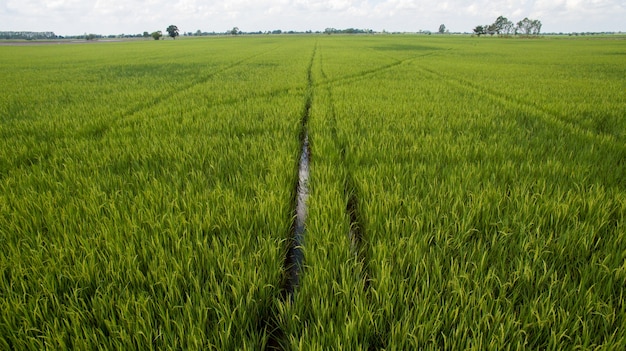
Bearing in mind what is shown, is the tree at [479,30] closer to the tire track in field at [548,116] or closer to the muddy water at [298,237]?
the tire track in field at [548,116]

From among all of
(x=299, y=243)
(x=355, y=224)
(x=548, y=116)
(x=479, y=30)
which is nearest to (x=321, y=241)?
(x=299, y=243)

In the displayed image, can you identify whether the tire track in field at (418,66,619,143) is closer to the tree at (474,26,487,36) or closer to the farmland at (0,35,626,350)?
the farmland at (0,35,626,350)

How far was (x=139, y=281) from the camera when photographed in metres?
1.31

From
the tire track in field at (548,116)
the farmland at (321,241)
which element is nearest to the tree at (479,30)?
the tire track in field at (548,116)

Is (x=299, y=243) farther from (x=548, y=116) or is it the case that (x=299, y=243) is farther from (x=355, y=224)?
(x=548, y=116)

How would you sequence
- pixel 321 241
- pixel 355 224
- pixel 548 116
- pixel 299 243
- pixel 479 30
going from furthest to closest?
pixel 479 30 < pixel 548 116 < pixel 355 224 < pixel 299 243 < pixel 321 241

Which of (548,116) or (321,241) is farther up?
(548,116)

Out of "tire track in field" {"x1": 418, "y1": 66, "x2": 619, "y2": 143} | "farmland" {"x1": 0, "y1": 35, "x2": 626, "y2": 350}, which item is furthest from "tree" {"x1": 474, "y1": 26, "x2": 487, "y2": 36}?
"farmland" {"x1": 0, "y1": 35, "x2": 626, "y2": 350}

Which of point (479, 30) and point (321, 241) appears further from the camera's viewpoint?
point (479, 30)

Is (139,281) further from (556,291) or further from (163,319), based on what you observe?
(556,291)

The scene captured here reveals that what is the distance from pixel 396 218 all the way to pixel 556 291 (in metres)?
0.79

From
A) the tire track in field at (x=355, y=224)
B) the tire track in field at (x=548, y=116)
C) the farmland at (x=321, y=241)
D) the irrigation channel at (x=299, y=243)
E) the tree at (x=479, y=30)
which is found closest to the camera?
the farmland at (x=321, y=241)

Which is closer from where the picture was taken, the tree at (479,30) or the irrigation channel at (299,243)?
the irrigation channel at (299,243)

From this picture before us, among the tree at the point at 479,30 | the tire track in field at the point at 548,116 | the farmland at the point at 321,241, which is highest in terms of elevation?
→ the tree at the point at 479,30
